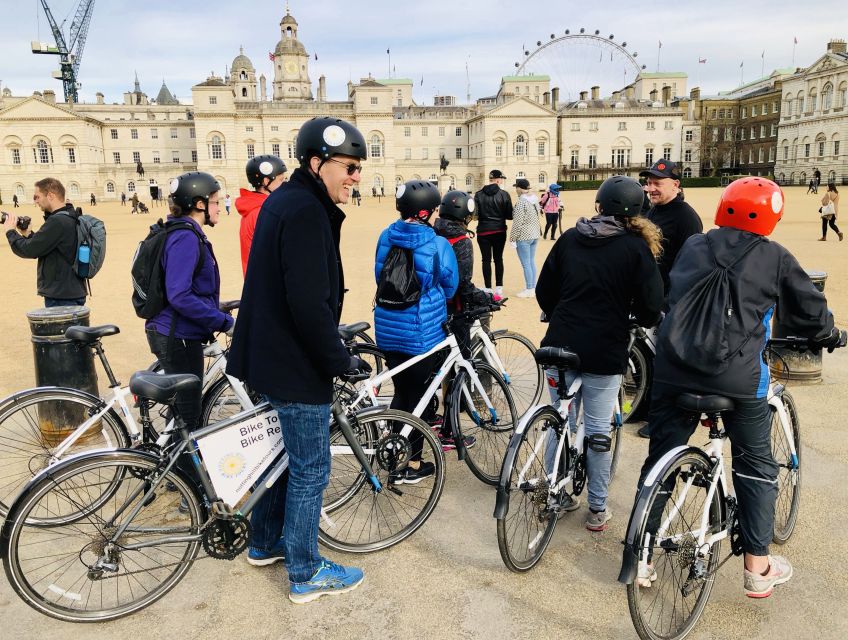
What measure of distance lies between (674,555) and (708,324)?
3.68ft

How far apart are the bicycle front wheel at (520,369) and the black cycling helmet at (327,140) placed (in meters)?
3.05

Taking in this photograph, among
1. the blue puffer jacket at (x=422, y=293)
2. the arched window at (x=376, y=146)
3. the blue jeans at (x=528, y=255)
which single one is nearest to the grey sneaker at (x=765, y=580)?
the blue puffer jacket at (x=422, y=293)

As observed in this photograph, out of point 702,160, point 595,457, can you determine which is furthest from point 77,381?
point 702,160

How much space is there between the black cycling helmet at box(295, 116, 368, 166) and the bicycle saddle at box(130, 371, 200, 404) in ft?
3.98

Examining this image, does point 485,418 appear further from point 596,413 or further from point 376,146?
A: point 376,146

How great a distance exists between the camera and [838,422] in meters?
5.74

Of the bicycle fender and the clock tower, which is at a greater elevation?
the clock tower

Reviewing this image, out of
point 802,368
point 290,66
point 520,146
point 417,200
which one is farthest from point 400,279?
point 290,66

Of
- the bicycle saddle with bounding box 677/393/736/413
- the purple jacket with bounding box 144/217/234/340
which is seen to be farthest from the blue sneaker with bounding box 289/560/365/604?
the bicycle saddle with bounding box 677/393/736/413

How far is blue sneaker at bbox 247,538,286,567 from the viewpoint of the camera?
3668mm

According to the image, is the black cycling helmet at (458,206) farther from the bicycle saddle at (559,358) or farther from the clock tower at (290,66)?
the clock tower at (290,66)

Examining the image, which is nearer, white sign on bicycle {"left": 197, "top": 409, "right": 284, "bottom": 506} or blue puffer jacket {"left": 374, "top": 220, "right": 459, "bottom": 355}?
white sign on bicycle {"left": 197, "top": 409, "right": 284, "bottom": 506}

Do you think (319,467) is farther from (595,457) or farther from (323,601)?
(595,457)

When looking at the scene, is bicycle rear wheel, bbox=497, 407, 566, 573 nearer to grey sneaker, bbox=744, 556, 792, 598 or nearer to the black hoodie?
the black hoodie
